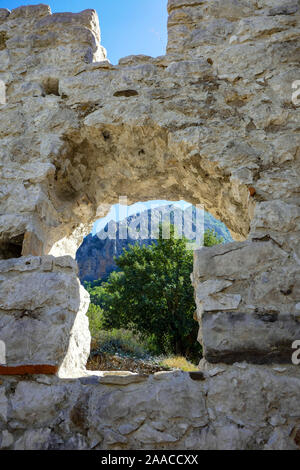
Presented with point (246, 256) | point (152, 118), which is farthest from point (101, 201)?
point (246, 256)

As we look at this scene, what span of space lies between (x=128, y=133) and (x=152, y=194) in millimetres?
566

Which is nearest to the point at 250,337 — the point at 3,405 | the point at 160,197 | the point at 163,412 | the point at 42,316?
the point at 163,412

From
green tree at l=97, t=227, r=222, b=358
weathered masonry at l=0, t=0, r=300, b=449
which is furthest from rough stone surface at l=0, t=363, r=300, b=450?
green tree at l=97, t=227, r=222, b=358

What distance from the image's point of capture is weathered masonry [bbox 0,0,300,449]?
113 centimetres

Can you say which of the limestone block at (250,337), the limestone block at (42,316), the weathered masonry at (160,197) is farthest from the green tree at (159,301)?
the limestone block at (250,337)

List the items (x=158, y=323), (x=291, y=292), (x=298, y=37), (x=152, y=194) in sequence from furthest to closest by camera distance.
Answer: (x=158, y=323)
(x=152, y=194)
(x=298, y=37)
(x=291, y=292)

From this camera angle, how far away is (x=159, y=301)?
384 inches

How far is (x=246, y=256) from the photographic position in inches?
56.2

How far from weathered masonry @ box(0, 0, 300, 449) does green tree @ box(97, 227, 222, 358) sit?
24.6 ft

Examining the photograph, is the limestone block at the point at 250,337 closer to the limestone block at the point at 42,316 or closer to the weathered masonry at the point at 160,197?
the weathered masonry at the point at 160,197

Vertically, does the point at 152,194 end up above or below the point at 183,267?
above

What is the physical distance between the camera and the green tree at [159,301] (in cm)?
928

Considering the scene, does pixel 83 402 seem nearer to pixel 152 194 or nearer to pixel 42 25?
pixel 152 194

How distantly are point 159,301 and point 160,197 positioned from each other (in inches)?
306
